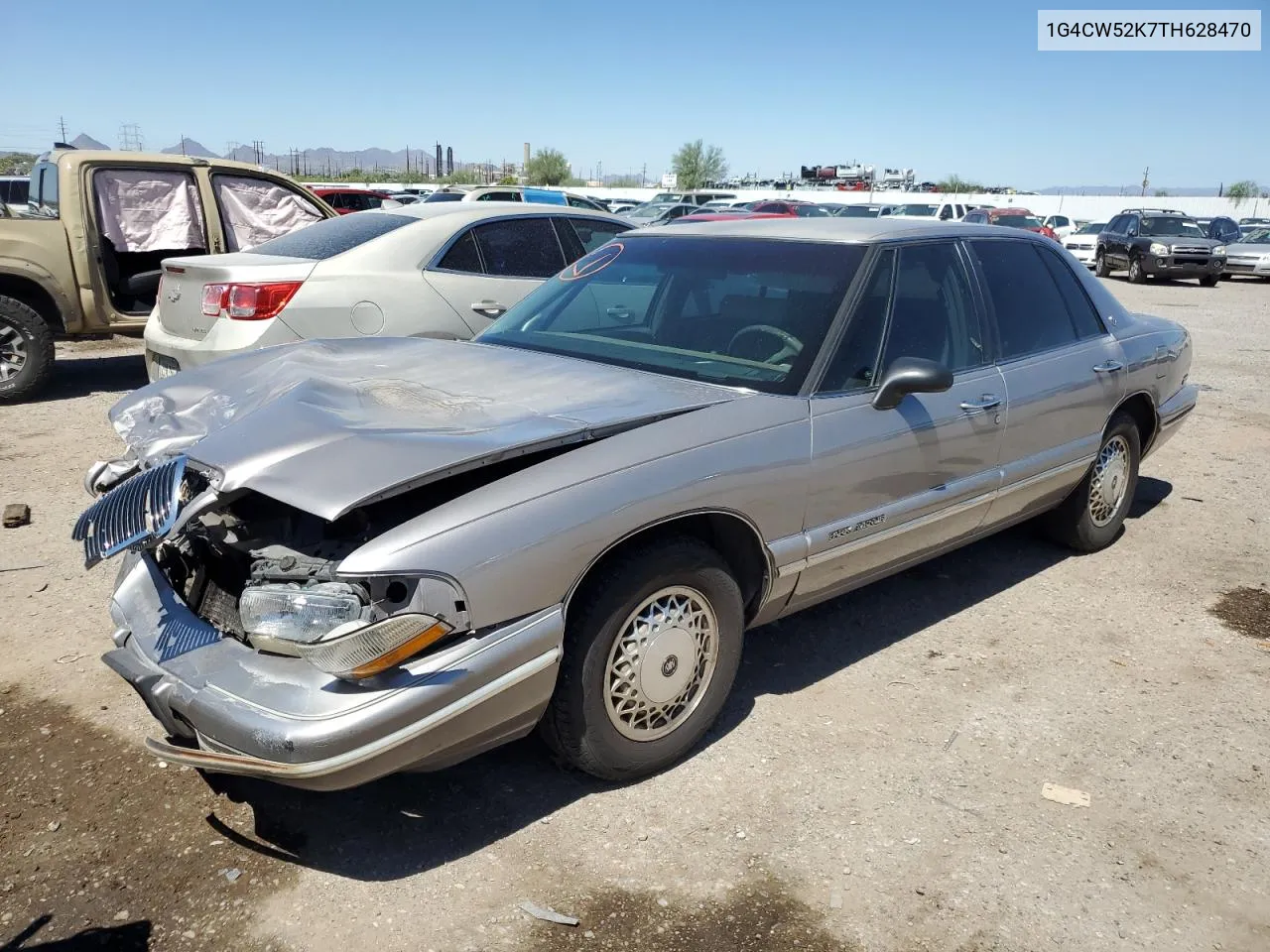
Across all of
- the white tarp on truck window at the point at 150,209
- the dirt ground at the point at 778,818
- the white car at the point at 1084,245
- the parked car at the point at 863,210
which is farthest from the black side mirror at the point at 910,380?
the white car at the point at 1084,245

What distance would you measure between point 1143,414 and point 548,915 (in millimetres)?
4229

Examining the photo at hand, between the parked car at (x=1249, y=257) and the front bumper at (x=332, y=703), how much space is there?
2633 cm

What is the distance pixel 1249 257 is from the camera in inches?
955

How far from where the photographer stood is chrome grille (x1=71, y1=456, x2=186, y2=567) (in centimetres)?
264

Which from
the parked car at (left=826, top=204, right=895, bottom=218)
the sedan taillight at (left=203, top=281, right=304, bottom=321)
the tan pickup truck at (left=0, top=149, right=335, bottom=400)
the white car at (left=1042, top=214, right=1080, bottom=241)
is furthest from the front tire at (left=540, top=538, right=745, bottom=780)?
Answer: the white car at (left=1042, top=214, right=1080, bottom=241)

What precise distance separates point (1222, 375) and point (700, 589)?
9.90m

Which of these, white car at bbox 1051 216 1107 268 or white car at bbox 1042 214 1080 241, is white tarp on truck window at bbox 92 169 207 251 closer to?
white car at bbox 1051 216 1107 268

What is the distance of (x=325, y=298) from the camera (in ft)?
20.2

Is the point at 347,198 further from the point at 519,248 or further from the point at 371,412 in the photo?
the point at 371,412

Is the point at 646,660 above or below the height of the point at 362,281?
below

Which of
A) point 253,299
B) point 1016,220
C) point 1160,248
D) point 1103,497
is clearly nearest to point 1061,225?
point 1016,220

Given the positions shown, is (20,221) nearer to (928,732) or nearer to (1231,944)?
A: (928,732)

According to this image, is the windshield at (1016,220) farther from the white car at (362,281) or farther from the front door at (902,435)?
the front door at (902,435)

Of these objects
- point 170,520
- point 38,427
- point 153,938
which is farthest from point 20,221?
point 153,938
